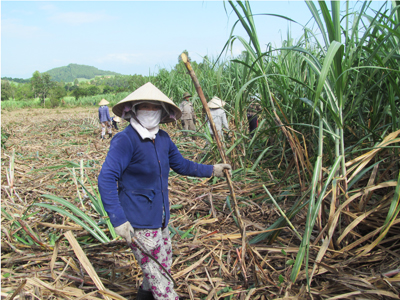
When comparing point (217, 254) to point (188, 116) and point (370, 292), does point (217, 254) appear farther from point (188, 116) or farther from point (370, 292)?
point (188, 116)

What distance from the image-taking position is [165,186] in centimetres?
171

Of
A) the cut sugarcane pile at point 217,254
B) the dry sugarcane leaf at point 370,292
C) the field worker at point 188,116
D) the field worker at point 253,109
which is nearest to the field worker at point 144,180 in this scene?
the cut sugarcane pile at point 217,254

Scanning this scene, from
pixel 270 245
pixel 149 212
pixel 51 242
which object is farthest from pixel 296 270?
pixel 51 242

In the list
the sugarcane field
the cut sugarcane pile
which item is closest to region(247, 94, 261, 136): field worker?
the sugarcane field

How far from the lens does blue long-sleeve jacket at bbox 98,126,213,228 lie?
58.9 inches

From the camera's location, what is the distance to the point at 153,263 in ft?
5.20

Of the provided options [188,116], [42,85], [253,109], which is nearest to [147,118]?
[253,109]

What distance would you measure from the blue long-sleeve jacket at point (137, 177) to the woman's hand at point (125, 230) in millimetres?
33

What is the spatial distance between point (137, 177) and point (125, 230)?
319mm

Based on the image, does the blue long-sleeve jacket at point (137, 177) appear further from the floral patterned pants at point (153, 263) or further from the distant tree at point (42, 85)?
the distant tree at point (42, 85)

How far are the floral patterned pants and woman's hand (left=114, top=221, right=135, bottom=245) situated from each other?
0.29 ft

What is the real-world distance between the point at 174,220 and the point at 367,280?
1.65m

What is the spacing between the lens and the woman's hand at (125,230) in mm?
1426

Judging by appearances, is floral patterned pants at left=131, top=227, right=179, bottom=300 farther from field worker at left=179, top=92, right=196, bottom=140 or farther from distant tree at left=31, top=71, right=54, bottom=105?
distant tree at left=31, top=71, right=54, bottom=105
